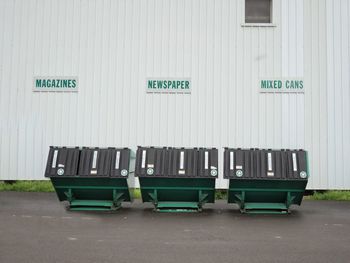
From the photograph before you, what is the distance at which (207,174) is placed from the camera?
10.8 metres

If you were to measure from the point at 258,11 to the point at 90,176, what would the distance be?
315 inches

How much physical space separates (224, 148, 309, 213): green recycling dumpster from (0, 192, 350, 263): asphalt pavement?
14.1 inches

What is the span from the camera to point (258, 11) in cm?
1559

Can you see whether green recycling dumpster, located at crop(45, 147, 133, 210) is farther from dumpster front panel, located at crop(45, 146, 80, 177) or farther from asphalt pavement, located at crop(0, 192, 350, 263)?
asphalt pavement, located at crop(0, 192, 350, 263)

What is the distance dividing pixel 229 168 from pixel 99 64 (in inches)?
249

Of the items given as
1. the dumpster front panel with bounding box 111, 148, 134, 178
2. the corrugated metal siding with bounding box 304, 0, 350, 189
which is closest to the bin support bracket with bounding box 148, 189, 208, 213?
the dumpster front panel with bounding box 111, 148, 134, 178

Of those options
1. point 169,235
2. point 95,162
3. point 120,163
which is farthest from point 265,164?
point 95,162

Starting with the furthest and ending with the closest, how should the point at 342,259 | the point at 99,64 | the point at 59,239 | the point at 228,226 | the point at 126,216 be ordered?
the point at 99,64 < the point at 126,216 < the point at 228,226 < the point at 59,239 < the point at 342,259

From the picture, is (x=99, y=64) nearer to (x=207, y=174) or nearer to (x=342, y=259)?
(x=207, y=174)

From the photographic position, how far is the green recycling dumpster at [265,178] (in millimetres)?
10773

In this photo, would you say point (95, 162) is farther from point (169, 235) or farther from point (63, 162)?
point (169, 235)

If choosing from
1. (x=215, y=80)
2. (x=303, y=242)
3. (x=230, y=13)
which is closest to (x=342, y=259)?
(x=303, y=242)

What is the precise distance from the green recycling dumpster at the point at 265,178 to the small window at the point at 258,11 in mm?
5878

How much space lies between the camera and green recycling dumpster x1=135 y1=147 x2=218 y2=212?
1086cm
